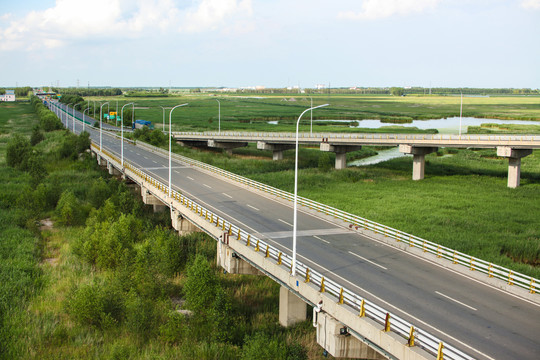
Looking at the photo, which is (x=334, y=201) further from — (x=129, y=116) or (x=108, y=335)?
(x=129, y=116)

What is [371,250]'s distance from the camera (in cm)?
2878

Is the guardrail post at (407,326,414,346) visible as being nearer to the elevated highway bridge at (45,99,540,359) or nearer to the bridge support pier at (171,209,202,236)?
the elevated highway bridge at (45,99,540,359)

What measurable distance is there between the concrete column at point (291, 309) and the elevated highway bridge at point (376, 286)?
0.05 metres

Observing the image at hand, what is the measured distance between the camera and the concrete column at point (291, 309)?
86.5ft

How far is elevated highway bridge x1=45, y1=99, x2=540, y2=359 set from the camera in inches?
704

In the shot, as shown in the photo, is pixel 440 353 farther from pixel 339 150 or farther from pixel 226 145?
pixel 226 145

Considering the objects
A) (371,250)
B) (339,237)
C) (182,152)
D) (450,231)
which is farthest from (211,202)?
(182,152)

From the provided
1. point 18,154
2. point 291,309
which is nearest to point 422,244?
point 291,309

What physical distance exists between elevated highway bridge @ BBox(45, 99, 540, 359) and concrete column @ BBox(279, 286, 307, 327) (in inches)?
2.0

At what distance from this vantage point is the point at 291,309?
26453mm

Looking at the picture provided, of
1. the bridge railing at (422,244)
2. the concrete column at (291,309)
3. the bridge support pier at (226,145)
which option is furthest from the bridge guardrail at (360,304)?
the bridge support pier at (226,145)

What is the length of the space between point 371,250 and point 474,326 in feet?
32.7

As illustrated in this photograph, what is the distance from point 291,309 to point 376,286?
526cm

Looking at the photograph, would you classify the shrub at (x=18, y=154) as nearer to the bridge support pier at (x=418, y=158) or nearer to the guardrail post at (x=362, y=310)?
the bridge support pier at (x=418, y=158)
